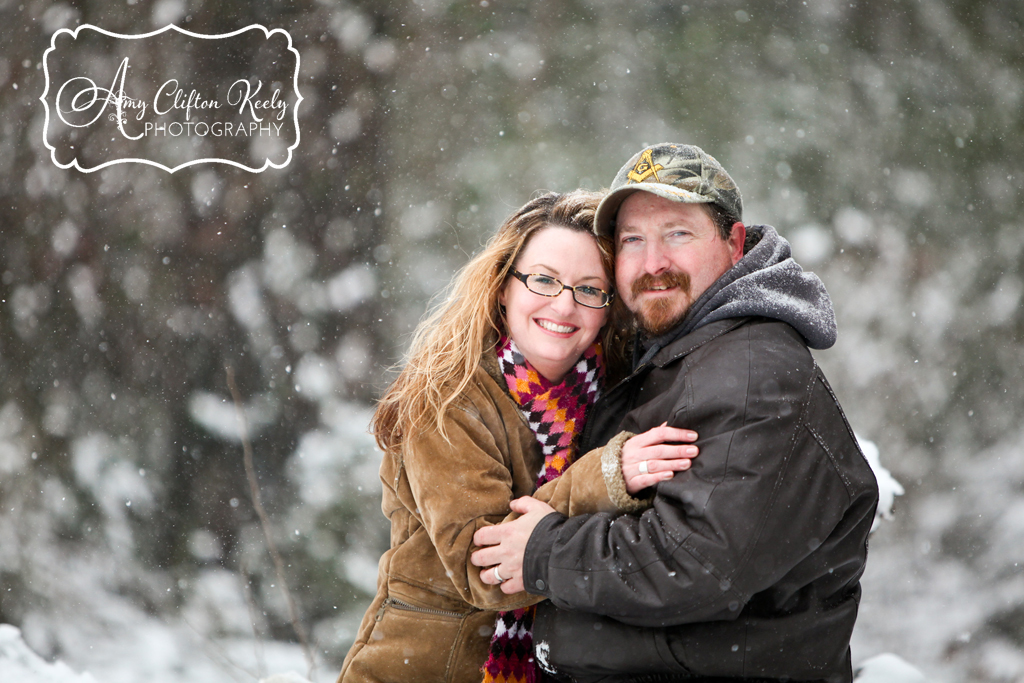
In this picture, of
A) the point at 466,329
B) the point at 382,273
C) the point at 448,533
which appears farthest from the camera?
the point at 382,273

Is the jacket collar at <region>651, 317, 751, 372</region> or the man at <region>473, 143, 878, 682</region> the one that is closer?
the man at <region>473, 143, 878, 682</region>

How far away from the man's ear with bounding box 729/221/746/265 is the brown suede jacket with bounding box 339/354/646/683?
75cm

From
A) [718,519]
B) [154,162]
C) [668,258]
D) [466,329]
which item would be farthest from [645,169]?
[154,162]

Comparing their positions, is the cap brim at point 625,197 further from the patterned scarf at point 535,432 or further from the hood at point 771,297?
the patterned scarf at point 535,432

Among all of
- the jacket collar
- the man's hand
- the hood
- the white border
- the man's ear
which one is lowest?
the man's hand

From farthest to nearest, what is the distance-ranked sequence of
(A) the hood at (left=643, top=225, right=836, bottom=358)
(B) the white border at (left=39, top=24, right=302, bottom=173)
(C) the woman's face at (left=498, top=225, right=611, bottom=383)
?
(B) the white border at (left=39, top=24, right=302, bottom=173)
(C) the woman's face at (left=498, top=225, right=611, bottom=383)
(A) the hood at (left=643, top=225, right=836, bottom=358)

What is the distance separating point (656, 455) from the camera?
1.74m

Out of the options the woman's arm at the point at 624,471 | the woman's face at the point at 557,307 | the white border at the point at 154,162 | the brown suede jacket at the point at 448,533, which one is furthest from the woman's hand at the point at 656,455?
the white border at the point at 154,162

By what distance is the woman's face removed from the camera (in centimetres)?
217

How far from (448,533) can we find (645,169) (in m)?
1.10

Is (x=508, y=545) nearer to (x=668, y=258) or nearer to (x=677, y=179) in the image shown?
(x=668, y=258)

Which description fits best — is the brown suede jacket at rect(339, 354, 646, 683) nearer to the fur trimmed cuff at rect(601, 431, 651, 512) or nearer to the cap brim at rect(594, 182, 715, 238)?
the fur trimmed cuff at rect(601, 431, 651, 512)

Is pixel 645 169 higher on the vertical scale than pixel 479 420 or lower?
higher

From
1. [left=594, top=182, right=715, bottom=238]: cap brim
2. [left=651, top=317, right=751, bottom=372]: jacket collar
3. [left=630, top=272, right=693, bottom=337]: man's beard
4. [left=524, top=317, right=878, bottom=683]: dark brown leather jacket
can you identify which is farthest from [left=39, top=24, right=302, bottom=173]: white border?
[left=524, top=317, right=878, bottom=683]: dark brown leather jacket
